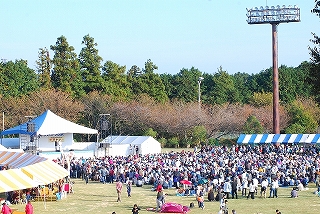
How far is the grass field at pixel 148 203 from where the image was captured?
26.2 metres

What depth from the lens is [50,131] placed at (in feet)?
178

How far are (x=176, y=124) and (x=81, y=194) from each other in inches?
1588

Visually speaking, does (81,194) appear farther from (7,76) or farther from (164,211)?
(7,76)

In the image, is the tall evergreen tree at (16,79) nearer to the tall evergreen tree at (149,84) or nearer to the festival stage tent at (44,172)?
the tall evergreen tree at (149,84)

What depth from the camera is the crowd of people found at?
98.0ft

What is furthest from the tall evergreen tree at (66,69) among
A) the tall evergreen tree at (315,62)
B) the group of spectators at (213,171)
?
the tall evergreen tree at (315,62)

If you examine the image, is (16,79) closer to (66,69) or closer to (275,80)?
(66,69)

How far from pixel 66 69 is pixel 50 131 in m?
25.4

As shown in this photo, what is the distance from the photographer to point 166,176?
1359 inches

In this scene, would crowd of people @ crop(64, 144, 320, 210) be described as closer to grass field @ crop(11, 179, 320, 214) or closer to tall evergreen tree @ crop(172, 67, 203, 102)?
grass field @ crop(11, 179, 320, 214)

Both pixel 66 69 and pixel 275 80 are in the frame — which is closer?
pixel 275 80

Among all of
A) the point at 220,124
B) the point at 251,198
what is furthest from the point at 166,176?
the point at 220,124

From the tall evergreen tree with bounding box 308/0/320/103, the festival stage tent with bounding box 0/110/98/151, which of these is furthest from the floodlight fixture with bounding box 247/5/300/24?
the tall evergreen tree with bounding box 308/0/320/103

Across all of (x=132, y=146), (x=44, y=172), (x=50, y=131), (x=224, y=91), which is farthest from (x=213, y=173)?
(x=224, y=91)
